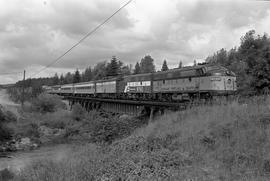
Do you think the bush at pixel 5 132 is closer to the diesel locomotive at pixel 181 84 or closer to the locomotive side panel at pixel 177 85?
the diesel locomotive at pixel 181 84

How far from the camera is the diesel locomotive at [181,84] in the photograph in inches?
983

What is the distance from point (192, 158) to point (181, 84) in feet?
65.3

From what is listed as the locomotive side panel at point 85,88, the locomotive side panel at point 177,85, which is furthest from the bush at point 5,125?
the locomotive side panel at point 177,85

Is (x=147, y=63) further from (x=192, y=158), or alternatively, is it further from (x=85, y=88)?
(x=192, y=158)

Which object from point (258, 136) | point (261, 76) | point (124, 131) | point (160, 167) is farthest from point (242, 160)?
point (261, 76)

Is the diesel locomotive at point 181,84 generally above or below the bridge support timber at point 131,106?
above

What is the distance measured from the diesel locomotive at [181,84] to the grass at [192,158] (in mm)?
12339

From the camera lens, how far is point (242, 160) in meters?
7.99

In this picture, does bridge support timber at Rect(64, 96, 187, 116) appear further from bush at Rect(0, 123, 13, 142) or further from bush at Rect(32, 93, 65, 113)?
bush at Rect(0, 123, 13, 142)

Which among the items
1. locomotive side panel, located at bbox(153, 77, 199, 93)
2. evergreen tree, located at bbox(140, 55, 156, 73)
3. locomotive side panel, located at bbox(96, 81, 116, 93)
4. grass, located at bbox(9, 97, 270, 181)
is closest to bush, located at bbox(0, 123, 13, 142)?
locomotive side panel, located at bbox(96, 81, 116, 93)

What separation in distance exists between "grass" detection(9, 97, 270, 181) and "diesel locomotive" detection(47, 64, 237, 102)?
12.3 m

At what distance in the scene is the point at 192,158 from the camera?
8.67 meters

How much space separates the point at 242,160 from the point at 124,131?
36.0ft

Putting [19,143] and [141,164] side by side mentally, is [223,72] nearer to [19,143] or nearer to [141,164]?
[141,164]
